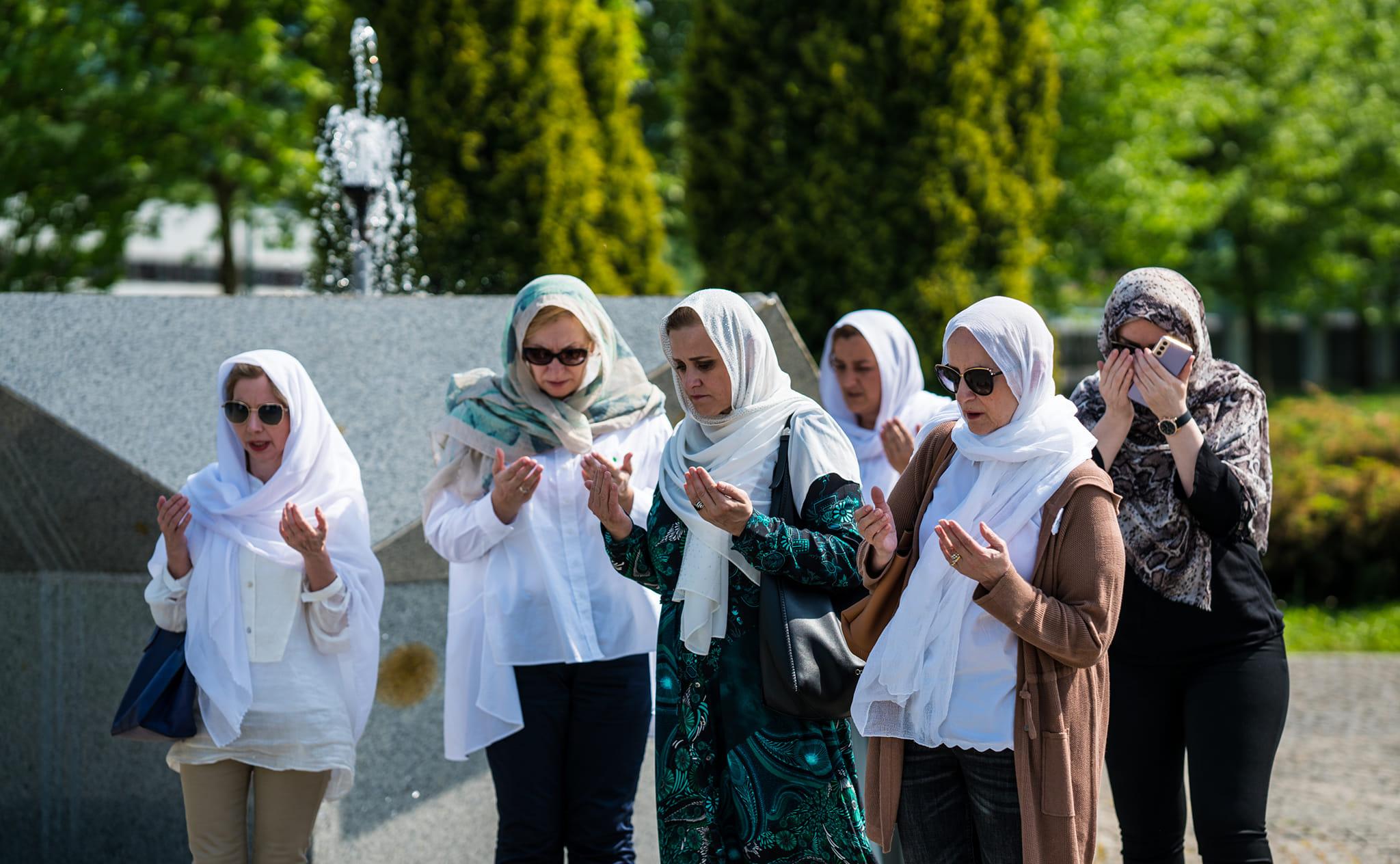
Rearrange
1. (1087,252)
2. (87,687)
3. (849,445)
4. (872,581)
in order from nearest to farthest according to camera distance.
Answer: (872,581)
(849,445)
(87,687)
(1087,252)

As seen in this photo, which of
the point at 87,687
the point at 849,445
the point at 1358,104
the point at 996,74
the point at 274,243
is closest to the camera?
the point at 849,445

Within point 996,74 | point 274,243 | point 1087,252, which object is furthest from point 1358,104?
point 274,243

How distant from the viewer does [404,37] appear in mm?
12688

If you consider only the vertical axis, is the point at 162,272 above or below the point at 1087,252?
above

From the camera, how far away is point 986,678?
10.2ft

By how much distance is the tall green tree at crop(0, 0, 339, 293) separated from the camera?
521 inches

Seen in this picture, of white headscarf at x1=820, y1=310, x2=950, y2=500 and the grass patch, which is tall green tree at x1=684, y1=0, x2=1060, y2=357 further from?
white headscarf at x1=820, y1=310, x2=950, y2=500

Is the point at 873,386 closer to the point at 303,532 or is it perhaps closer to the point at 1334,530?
the point at 303,532

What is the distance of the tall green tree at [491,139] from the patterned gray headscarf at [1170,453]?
30.5 ft

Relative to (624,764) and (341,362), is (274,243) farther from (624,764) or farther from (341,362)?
(624,764)

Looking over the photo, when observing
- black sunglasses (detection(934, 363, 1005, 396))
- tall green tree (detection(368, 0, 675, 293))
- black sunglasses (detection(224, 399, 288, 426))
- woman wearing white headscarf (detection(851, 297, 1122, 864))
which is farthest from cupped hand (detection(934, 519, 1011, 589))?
tall green tree (detection(368, 0, 675, 293))

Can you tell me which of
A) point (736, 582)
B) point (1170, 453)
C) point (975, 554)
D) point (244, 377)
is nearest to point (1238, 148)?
point (1170, 453)

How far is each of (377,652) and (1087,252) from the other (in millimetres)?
17181

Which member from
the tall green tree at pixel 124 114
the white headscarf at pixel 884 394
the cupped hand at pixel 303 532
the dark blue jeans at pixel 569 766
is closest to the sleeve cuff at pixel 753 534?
the dark blue jeans at pixel 569 766
